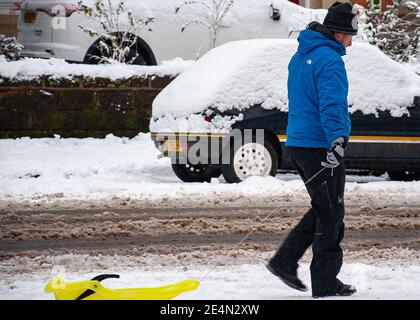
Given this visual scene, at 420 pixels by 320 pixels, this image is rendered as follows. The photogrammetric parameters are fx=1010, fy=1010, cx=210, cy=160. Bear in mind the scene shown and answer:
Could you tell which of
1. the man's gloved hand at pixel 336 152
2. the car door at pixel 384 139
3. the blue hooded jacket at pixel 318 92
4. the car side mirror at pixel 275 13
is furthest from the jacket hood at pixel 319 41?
the car side mirror at pixel 275 13

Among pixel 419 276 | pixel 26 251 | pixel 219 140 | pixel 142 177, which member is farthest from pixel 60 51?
pixel 419 276

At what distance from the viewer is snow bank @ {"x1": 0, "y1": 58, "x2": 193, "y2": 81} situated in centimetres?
1602

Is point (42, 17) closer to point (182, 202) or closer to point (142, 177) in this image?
point (142, 177)

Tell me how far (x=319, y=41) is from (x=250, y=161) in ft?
20.0

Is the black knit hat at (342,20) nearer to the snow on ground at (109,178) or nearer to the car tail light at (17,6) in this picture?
the snow on ground at (109,178)

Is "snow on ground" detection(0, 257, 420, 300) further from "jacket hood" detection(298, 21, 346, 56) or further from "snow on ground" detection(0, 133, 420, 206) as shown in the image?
"snow on ground" detection(0, 133, 420, 206)

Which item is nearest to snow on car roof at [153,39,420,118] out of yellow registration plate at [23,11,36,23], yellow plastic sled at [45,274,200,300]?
yellow registration plate at [23,11,36,23]

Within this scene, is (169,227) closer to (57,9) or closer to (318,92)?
(318,92)

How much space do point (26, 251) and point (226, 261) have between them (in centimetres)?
168

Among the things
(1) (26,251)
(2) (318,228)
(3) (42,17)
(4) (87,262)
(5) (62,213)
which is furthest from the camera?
(3) (42,17)

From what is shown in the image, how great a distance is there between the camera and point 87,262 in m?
7.57

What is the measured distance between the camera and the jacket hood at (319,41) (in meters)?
6.20

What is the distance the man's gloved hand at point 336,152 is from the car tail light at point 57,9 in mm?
10652

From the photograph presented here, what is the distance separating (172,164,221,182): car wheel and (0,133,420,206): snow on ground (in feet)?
0.38
